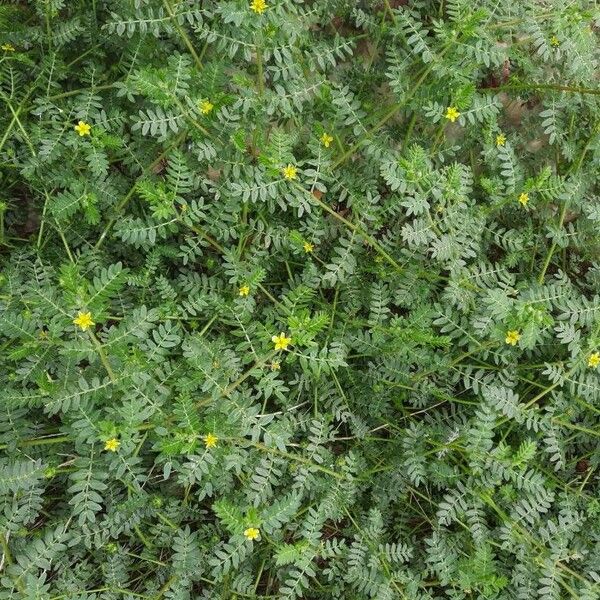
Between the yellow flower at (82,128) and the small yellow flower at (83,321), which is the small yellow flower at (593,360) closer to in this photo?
the small yellow flower at (83,321)

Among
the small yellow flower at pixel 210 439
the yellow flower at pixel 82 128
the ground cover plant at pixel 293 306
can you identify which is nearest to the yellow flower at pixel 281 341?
the ground cover plant at pixel 293 306

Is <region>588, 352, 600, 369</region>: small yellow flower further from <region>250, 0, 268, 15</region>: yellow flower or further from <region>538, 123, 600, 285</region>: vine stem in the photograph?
<region>250, 0, 268, 15</region>: yellow flower

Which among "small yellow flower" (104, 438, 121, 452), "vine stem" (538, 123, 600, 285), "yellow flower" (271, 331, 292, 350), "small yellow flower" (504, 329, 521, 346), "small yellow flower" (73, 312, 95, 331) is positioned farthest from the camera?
"vine stem" (538, 123, 600, 285)

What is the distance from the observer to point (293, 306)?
2508mm

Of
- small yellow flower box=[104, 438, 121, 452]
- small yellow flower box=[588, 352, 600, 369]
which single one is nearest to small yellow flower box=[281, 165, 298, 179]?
small yellow flower box=[104, 438, 121, 452]

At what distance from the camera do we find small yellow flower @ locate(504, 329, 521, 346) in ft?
8.52

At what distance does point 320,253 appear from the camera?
9.62ft

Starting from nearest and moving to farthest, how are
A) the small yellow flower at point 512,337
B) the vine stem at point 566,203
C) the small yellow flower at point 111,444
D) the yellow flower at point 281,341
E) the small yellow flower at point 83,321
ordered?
the small yellow flower at point 83,321
the small yellow flower at point 111,444
the yellow flower at point 281,341
the small yellow flower at point 512,337
the vine stem at point 566,203

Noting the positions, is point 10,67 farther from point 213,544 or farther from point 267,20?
point 213,544

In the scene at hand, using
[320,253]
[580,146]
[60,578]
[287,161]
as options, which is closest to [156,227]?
[287,161]

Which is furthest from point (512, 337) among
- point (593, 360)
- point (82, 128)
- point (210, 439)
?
point (82, 128)

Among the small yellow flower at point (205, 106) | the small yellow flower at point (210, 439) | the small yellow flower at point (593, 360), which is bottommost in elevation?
the small yellow flower at point (210, 439)

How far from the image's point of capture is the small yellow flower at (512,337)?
8.52 feet

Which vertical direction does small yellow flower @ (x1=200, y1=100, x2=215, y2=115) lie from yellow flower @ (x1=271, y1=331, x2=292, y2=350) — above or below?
above
